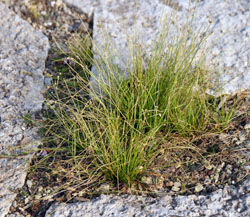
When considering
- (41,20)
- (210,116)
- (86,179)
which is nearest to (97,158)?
(86,179)

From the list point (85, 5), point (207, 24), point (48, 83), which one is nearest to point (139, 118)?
point (48, 83)

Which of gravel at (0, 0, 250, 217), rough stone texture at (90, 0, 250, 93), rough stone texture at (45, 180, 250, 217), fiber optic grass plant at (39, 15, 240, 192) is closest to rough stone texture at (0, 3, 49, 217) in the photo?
gravel at (0, 0, 250, 217)

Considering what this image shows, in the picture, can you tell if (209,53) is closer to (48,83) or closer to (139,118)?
(139,118)

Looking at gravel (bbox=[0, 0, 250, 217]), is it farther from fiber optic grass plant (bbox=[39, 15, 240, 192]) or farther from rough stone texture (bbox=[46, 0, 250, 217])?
fiber optic grass plant (bbox=[39, 15, 240, 192])

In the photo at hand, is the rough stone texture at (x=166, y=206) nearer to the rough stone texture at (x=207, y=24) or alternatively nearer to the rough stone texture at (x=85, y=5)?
the rough stone texture at (x=207, y=24)

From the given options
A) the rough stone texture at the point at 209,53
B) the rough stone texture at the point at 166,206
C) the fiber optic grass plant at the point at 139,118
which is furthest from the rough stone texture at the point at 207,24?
the rough stone texture at the point at 166,206

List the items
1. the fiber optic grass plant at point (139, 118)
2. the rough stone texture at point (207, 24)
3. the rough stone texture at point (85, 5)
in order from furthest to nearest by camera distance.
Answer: the rough stone texture at point (85, 5)
the rough stone texture at point (207, 24)
the fiber optic grass plant at point (139, 118)
